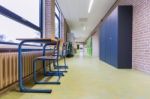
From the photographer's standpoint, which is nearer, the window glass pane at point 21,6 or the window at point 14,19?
the window at point 14,19

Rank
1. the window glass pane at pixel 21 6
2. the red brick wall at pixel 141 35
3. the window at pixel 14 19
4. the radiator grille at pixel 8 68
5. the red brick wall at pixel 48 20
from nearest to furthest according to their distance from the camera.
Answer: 1. the radiator grille at pixel 8 68
2. the window at pixel 14 19
3. the window glass pane at pixel 21 6
4. the red brick wall at pixel 141 35
5. the red brick wall at pixel 48 20

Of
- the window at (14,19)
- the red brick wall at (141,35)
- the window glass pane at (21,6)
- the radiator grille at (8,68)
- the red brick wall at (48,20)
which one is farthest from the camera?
the red brick wall at (48,20)

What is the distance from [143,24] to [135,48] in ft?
2.80

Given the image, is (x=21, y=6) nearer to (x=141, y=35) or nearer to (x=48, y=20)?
(x=48, y=20)

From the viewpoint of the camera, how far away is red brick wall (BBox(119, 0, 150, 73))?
4324 mm

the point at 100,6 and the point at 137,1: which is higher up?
the point at 100,6

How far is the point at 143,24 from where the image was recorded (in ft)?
15.0

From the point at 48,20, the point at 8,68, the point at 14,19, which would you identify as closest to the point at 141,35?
the point at 48,20

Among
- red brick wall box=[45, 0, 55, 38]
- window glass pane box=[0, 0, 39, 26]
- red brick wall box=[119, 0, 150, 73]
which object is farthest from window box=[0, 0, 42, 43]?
red brick wall box=[119, 0, 150, 73]

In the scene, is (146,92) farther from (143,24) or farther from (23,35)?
(23,35)

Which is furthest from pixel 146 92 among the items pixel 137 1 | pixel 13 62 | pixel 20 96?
pixel 137 1

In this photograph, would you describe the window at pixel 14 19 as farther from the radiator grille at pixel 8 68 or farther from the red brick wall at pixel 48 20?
the red brick wall at pixel 48 20

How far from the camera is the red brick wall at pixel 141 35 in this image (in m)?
4.32

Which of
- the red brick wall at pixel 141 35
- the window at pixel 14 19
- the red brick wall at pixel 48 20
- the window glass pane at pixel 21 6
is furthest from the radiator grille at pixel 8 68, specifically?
the red brick wall at pixel 141 35
